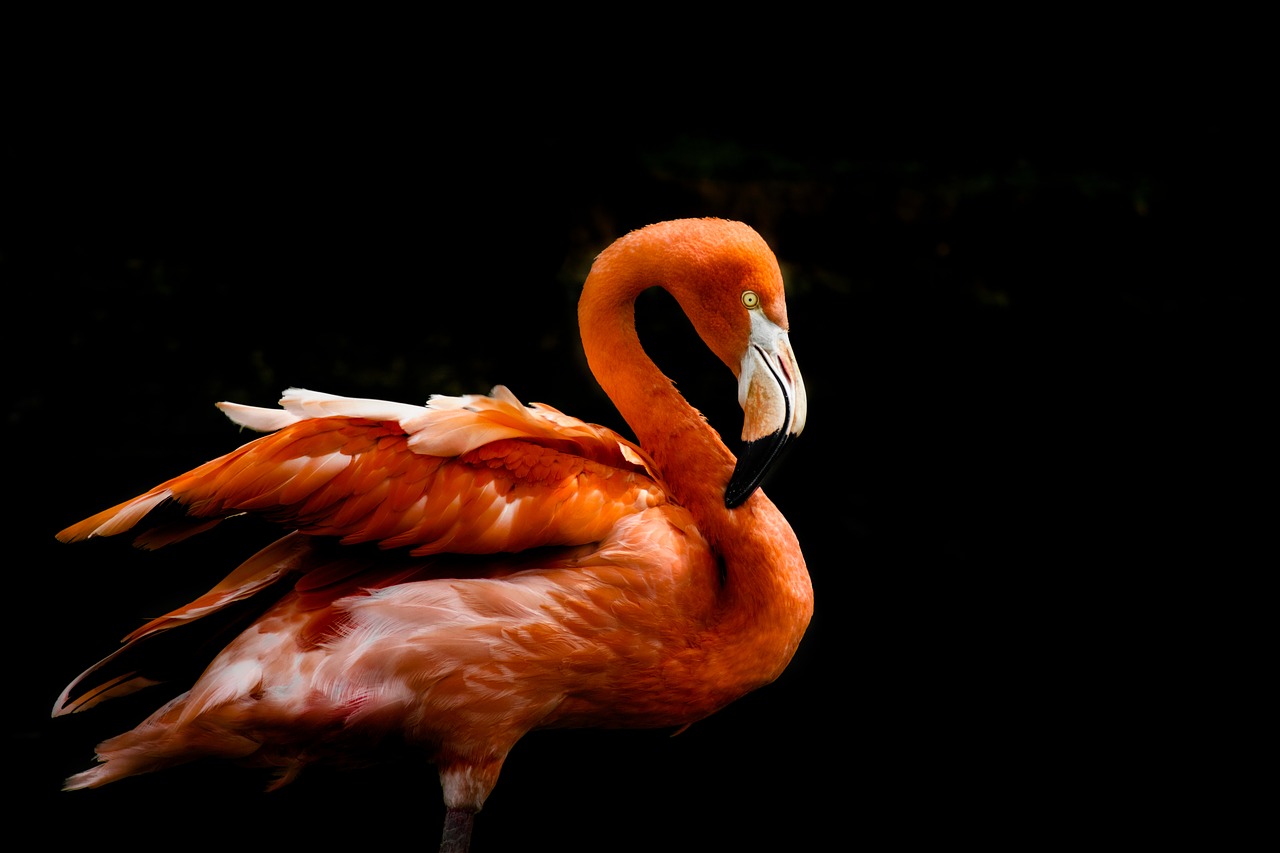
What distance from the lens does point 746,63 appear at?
4.75 m

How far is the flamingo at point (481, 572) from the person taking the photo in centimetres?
192

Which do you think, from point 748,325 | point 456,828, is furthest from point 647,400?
point 456,828

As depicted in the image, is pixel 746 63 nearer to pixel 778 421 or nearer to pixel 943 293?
pixel 943 293

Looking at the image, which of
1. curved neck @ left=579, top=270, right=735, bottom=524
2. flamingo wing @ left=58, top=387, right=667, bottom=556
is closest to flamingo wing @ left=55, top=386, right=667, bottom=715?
flamingo wing @ left=58, top=387, right=667, bottom=556

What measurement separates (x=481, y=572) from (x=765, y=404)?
59cm

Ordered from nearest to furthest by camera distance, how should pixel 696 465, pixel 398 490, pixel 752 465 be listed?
pixel 398 490 < pixel 752 465 < pixel 696 465

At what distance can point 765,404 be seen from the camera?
2035 millimetres

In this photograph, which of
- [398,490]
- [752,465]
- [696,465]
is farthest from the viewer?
[696,465]

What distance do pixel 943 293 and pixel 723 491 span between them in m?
2.09

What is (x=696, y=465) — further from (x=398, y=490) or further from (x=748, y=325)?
(x=398, y=490)

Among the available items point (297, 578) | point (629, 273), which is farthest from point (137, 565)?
point (629, 273)

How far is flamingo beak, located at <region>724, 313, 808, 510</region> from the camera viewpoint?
2023 mm

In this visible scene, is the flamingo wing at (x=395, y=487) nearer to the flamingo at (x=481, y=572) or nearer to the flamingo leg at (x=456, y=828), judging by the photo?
the flamingo at (x=481, y=572)

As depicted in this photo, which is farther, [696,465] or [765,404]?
[696,465]
